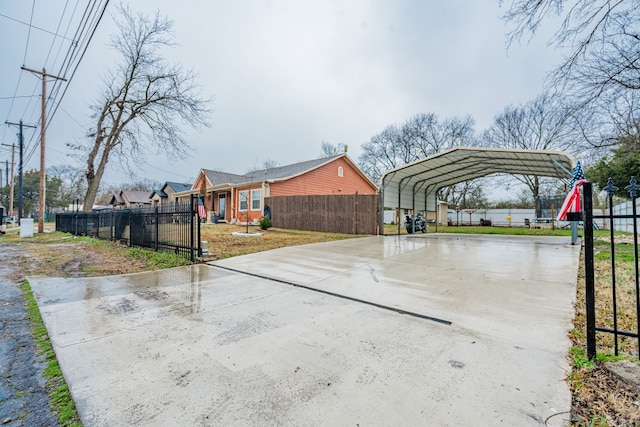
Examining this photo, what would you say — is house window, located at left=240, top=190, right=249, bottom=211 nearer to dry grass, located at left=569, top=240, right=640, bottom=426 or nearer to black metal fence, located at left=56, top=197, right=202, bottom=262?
black metal fence, located at left=56, top=197, right=202, bottom=262

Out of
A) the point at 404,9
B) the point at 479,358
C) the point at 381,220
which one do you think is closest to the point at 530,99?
the point at 381,220

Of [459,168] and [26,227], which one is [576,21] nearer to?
[459,168]

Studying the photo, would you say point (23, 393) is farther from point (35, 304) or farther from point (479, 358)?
point (479, 358)

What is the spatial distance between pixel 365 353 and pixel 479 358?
2.93ft

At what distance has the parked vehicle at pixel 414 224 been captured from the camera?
14852mm

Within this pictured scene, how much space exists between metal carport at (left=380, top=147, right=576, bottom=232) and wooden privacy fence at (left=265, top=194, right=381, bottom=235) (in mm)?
902

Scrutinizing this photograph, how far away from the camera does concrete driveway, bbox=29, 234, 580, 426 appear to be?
5.56 ft

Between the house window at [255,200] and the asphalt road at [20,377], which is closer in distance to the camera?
the asphalt road at [20,377]

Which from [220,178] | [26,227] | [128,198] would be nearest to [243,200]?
[220,178]

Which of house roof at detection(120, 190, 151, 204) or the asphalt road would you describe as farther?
house roof at detection(120, 190, 151, 204)

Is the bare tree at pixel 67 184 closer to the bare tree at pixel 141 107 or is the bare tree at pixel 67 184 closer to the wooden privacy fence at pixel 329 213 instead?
the bare tree at pixel 141 107

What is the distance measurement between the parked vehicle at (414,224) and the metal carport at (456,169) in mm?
585

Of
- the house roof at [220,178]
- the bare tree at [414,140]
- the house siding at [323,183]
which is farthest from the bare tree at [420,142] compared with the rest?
the house roof at [220,178]

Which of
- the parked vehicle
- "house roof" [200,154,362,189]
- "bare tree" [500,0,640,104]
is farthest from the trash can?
"bare tree" [500,0,640,104]
